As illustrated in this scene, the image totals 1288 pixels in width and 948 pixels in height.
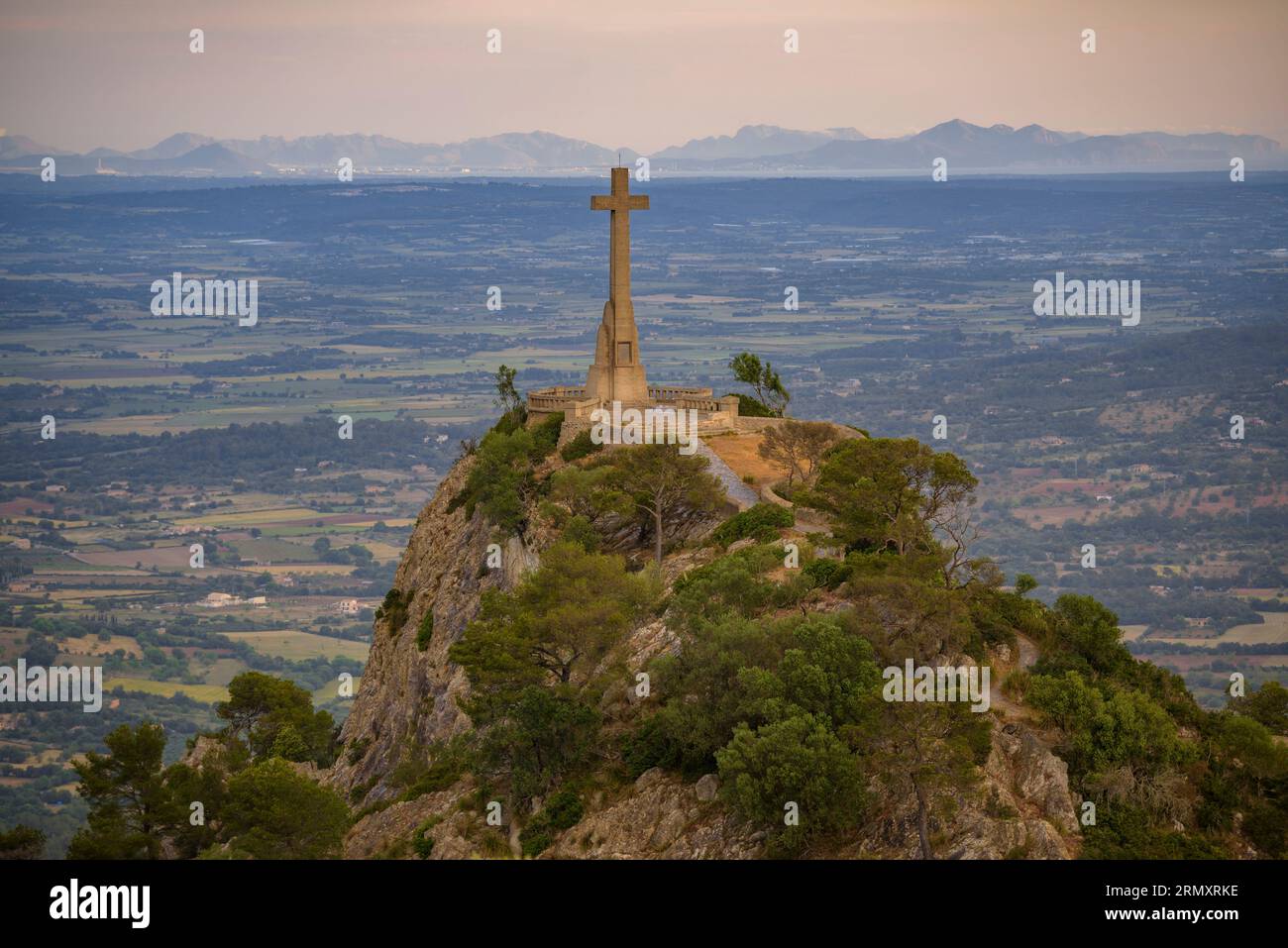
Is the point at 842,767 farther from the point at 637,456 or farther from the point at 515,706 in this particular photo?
the point at 637,456

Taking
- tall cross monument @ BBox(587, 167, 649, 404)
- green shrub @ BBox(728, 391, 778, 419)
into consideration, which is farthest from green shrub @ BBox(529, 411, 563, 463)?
green shrub @ BBox(728, 391, 778, 419)

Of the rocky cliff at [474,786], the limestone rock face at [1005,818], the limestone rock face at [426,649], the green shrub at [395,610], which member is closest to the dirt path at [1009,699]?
the rocky cliff at [474,786]

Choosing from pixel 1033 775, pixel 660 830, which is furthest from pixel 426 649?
pixel 1033 775

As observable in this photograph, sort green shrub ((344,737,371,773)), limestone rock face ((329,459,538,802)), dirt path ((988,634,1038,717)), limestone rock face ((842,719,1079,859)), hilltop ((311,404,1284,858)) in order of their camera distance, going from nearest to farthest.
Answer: limestone rock face ((842,719,1079,859)) < hilltop ((311,404,1284,858)) < dirt path ((988,634,1038,717)) < limestone rock face ((329,459,538,802)) < green shrub ((344,737,371,773))

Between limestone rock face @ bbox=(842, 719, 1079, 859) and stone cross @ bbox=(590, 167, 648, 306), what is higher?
stone cross @ bbox=(590, 167, 648, 306)

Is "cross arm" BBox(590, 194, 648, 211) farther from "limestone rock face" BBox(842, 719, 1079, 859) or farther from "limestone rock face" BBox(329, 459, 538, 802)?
"limestone rock face" BBox(842, 719, 1079, 859)

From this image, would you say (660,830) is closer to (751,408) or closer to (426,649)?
(426,649)

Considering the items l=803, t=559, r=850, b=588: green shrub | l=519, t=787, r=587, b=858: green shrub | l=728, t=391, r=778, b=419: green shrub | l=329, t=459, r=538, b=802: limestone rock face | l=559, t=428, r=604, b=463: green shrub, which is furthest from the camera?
l=728, t=391, r=778, b=419: green shrub
